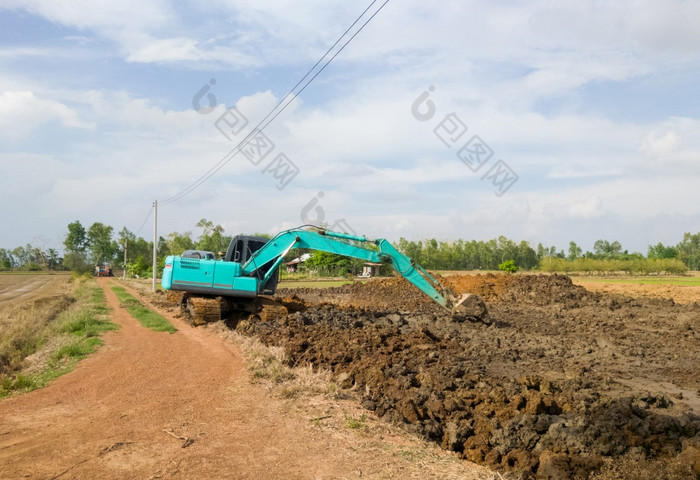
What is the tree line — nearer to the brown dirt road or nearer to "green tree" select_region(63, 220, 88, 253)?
"green tree" select_region(63, 220, 88, 253)

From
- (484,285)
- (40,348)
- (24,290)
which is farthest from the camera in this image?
(24,290)

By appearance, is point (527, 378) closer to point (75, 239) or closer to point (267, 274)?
point (267, 274)

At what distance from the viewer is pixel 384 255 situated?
16031 mm

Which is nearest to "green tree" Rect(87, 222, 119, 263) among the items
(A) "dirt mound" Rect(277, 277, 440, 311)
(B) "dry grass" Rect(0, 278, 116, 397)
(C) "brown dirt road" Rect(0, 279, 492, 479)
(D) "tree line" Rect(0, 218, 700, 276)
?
(D) "tree line" Rect(0, 218, 700, 276)

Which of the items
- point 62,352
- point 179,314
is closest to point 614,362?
point 62,352

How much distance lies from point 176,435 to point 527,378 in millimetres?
5481

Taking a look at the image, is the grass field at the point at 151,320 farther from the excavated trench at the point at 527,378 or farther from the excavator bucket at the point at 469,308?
the excavator bucket at the point at 469,308

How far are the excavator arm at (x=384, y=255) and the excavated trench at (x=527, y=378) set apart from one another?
2.06ft

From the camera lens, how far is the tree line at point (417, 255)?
79.0 meters

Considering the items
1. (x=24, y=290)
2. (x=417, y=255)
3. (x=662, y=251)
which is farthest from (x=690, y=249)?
(x=24, y=290)

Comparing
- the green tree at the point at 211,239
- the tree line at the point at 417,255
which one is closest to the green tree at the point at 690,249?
the tree line at the point at 417,255

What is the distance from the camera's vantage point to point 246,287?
666 inches

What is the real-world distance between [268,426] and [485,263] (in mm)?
93532

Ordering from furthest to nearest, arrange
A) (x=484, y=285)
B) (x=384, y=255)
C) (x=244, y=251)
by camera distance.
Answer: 1. (x=484, y=285)
2. (x=244, y=251)
3. (x=384, y=255)
